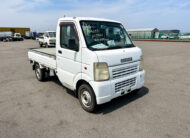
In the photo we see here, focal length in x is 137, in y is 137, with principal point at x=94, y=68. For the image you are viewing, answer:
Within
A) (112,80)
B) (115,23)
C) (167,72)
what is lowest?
(167,72)

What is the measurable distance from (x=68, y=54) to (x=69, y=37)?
1.50 ft

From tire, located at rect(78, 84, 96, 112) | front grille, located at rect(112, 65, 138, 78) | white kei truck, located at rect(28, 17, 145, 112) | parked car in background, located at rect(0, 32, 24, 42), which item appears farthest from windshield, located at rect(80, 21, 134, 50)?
parked car in background, located at rect(0, 32, 24, 42)

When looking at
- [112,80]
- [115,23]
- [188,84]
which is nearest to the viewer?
[112,80]

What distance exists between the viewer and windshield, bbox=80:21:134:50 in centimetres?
333

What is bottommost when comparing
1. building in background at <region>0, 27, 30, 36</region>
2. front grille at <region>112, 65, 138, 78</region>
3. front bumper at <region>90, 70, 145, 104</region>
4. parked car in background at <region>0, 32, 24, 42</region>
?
front bumper at <region>90, 70, 145, 104</region>

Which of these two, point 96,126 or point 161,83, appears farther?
point 161,83

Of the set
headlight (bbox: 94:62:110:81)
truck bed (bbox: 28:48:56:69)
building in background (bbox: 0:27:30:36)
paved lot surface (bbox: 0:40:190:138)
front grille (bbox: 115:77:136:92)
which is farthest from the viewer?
building in background (bbox: 0:27:30:36)

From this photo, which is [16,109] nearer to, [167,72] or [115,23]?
[115,23]

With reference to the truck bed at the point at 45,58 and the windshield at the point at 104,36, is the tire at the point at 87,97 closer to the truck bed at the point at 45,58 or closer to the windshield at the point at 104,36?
the windshield at the point at 104,36

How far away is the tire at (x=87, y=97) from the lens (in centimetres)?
326

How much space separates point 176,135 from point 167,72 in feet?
16.1

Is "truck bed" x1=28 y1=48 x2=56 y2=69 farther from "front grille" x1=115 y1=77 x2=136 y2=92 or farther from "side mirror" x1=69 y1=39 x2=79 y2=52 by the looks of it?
"front grille" x1=115 y1=77 x2=136 y2=92

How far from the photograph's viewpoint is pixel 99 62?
2.98m

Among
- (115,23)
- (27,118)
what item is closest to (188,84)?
(115,23)
